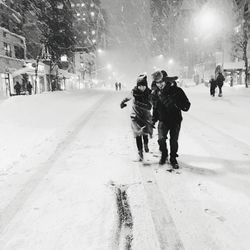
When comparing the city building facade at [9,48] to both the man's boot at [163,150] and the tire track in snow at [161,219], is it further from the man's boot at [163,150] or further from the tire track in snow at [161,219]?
the tire track in snow at [161,219]

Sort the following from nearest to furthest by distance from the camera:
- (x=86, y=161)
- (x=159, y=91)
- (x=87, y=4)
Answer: (x=159, y=91) < (x=86, y=161) < (x=87, y=4)

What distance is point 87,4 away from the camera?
14275 cm

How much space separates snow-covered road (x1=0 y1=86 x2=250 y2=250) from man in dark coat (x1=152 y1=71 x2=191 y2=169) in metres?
0.65

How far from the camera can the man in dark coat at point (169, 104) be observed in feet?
17.1

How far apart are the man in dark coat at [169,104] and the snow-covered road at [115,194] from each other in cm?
65

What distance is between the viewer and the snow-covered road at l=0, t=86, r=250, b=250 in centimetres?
311

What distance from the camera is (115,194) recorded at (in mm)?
4305

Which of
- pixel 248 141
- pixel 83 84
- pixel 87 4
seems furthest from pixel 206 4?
pixel 87 4

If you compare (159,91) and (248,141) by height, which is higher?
(159,91)

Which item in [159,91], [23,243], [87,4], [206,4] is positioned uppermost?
[87,4]

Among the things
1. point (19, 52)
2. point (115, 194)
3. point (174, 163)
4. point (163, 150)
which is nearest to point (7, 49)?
point (19, 52)

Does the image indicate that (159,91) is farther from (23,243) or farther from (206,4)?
(206,4)

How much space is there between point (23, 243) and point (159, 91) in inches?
134

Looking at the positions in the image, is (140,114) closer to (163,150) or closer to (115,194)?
(163,150)
